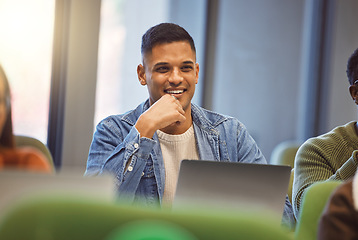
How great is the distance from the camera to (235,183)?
4.75ft

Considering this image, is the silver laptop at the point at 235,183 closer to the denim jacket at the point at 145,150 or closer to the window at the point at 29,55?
the denim jacket at the point at 145,150

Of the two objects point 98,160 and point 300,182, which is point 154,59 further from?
point 300,182

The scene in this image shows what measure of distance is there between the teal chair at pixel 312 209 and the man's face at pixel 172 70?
1.00 meters

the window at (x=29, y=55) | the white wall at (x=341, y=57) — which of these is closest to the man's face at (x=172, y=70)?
the window at (x=29, y=55)

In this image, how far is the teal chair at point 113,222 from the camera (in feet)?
2.16

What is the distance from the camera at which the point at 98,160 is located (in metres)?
2.11

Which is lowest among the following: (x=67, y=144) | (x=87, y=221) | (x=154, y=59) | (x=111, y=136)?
(x=67, y=144)

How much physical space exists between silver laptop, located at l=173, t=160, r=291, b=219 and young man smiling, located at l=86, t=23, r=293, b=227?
518mm

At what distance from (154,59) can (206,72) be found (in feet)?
7.17

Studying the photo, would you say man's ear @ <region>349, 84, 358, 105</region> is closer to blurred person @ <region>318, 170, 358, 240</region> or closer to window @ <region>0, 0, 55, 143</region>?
blurred person @ <region>318, 170, 358, 240</region>

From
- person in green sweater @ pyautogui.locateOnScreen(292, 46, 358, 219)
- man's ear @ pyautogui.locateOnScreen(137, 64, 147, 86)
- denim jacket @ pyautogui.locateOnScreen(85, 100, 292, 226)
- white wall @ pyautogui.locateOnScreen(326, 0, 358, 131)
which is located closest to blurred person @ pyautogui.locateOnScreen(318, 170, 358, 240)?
denim jacket @ pyautogui.locateOnScreen(85, 100, 292, 226)

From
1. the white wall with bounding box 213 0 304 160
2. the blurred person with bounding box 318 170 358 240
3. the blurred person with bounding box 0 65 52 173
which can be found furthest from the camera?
the white wall with bounding box 213 0 304 160

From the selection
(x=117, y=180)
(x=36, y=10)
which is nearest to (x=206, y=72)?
(x=36, y=10)

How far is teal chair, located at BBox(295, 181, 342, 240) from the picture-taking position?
4.11ft
